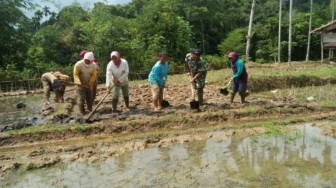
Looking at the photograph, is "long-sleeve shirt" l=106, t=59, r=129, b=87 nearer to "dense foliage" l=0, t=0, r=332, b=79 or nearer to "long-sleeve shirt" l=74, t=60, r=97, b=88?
"long-sleeve shirt" l=74, t=60, r=97, b=88

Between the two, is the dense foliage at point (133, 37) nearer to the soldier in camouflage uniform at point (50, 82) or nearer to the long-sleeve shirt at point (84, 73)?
the soldier in camouflage uniform at point (50, 82)

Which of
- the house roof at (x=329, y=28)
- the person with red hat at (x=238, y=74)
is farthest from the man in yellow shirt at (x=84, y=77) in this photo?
the house roof at (x=329, y=28)

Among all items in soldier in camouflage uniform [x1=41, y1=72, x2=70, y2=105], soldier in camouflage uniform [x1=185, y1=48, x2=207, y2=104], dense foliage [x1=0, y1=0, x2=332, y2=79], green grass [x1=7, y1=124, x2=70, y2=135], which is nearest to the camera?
green grass [x1=7, y1=124, x2=70, y2=135]

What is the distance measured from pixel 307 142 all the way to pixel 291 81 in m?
6.86

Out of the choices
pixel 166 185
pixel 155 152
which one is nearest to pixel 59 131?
pixel 155 152

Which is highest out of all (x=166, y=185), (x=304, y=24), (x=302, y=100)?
(x=304, y=24)

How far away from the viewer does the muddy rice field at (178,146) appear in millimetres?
4258

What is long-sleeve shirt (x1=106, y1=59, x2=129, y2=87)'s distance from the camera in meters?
7.60

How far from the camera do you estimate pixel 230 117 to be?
7.42 metres

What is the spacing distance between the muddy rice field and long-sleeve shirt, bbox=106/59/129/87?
2.72ft

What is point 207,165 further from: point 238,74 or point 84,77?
point 84,77

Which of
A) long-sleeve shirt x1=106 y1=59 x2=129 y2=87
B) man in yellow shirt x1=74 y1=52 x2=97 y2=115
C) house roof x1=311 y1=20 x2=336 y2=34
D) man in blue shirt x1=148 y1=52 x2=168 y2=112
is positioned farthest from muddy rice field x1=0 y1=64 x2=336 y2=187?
house roof x1=311 y1=20 x2=336 y2=34

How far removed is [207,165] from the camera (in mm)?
4621

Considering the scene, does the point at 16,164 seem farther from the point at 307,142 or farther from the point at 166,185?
the point at 307,142
